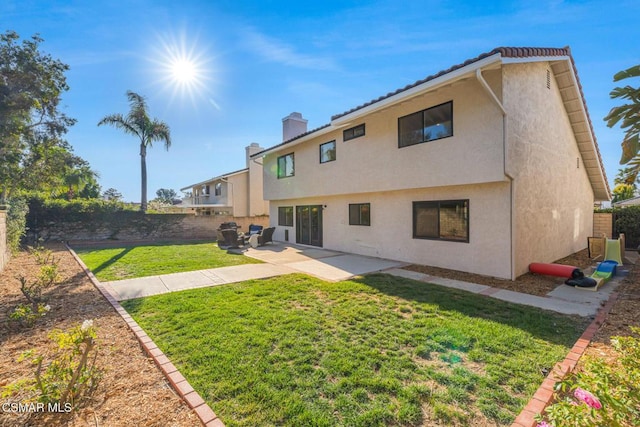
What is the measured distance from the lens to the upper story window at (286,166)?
16906mm

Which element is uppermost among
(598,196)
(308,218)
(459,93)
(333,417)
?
(459,93)

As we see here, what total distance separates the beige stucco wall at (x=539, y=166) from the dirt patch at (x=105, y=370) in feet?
29.9

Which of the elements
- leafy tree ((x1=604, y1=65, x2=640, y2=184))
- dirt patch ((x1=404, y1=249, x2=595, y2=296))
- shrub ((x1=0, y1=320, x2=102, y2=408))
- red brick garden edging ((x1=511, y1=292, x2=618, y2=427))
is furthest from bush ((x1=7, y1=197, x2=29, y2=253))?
leafy tree ((x1=604, y1=65, x2=640, y2=184))

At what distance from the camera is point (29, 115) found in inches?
614

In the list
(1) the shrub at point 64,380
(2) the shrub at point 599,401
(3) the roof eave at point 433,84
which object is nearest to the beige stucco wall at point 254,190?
(3) the roof eave at point 433,84

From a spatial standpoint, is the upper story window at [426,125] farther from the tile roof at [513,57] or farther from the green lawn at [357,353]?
the green lawn at [357,353]

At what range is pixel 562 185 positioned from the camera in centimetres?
1151

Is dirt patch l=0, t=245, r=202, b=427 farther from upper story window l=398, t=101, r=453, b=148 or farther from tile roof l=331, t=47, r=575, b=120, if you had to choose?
upper story window l=398, t=101, r=453, b=148

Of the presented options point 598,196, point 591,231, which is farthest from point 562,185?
point 598,196

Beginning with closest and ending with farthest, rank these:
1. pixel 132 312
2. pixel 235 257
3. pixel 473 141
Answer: pixel 132 312
pixel 473 141
pixel 235 257

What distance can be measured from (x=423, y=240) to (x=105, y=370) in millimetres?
9354

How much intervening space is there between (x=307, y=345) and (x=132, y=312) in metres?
3.99

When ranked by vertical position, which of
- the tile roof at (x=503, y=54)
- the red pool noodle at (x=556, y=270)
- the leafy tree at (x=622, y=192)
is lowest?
the red pool noodle at (x=556, y=270)

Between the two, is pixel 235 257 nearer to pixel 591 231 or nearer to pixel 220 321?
pixel 220 321
